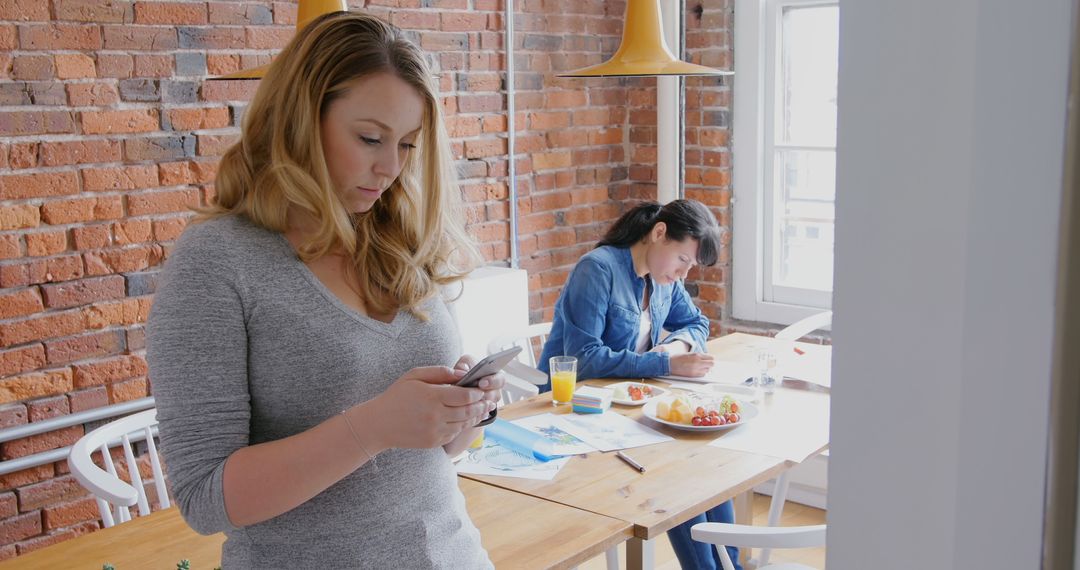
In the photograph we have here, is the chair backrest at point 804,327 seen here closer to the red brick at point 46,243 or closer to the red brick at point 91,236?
the red brick at point 91,236

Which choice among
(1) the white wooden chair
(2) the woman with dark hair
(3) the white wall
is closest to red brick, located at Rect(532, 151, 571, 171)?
(2) the woman with dark hair

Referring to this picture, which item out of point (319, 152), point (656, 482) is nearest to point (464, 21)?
point (656, 482)

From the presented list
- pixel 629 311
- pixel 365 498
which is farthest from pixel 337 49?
pixel 629 311

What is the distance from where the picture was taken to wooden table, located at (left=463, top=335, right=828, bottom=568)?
6.77 feet

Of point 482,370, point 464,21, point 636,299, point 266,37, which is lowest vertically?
point 636,299

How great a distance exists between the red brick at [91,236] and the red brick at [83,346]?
256 mm

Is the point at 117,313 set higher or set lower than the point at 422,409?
lower

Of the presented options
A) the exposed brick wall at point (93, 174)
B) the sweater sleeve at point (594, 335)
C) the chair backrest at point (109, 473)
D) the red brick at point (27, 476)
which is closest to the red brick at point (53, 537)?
the exposed brick wall at point (93, 174)

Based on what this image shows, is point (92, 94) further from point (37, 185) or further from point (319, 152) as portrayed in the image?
point (319, 152)

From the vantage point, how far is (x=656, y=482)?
88.1 inches

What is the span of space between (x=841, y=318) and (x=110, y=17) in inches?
113

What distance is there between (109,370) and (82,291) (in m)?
0.25

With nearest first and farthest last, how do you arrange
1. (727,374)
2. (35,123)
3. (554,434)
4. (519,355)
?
(554,434), (35,123), (727,374), (519,355)

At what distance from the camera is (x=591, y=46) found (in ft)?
14.1
